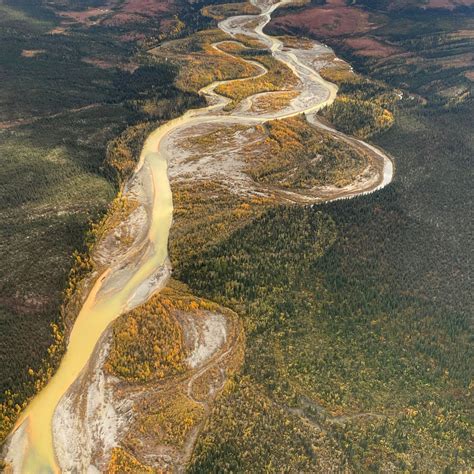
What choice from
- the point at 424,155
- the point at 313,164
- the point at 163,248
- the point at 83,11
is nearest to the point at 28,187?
the point at 163,248

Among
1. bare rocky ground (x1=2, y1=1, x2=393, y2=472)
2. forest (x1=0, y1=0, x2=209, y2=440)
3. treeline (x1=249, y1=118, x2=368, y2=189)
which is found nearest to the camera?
bare rocky ground (x1=2, y1=1, x2=393, y2=472)

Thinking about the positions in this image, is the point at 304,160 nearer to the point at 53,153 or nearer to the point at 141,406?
the point at 53,153

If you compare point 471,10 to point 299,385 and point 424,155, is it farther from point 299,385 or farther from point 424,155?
point 299,385

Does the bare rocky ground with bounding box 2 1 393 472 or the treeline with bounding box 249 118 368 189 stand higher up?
the treeline with bounding box 249 118 368 189

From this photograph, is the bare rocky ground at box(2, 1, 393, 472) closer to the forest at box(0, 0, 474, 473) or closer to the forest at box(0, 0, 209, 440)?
the forest at box(0, 0, 474, 473)

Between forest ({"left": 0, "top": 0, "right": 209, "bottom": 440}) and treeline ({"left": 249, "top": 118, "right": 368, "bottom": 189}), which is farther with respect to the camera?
treeline ({"left": 249, "top": 118, "right": 368, "bottom": 189})

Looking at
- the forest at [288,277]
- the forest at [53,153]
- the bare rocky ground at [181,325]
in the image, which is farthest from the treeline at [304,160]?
the forest at [53,153]

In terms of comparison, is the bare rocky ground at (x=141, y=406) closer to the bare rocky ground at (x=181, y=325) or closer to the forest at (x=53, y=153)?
the bare rocky ground at (x=181, y=325)

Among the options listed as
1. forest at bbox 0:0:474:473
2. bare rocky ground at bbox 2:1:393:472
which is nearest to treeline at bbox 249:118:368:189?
forest at bbox 0:0:474:473

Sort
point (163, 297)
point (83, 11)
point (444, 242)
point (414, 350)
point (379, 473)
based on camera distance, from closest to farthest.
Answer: point (379, 473), point (414, 350), point (163, 297), point (444, 242), point (83, 11)

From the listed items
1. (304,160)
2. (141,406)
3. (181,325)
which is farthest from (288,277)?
(304,160)

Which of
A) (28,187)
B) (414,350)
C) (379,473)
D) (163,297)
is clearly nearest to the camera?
(379,473)
